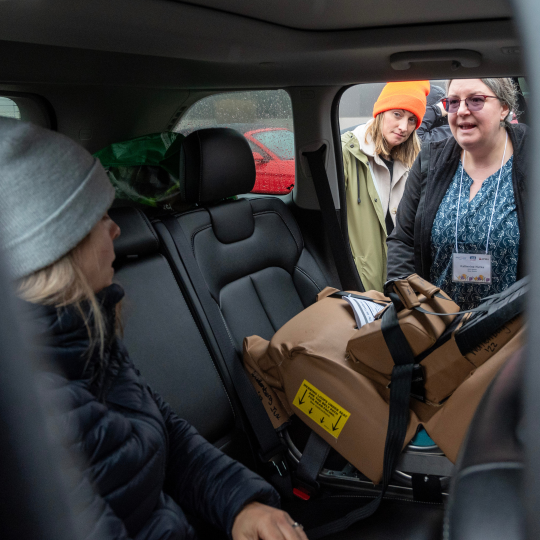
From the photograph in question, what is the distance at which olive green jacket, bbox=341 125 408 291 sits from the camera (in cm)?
249

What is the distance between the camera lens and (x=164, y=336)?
1615 mm

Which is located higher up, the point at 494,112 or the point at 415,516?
the point at 494,112

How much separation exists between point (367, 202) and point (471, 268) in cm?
81

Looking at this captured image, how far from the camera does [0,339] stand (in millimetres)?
497

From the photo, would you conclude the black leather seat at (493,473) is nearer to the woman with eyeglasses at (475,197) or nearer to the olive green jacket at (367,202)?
the woman with eyeglasses at (475,197)

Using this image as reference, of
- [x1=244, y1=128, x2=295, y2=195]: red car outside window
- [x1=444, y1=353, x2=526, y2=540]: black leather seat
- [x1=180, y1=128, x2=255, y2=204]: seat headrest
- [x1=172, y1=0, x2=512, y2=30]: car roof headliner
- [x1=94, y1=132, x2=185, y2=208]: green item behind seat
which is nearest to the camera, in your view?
[x1=444, y1=353, x2=526, y2=540]: black leather seat

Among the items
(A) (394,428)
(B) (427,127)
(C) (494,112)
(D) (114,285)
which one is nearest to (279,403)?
(A) (394,428)

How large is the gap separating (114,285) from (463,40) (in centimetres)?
120

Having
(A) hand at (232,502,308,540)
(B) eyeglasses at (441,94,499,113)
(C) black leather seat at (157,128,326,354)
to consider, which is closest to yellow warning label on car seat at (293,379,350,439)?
(C) black leather seat at (157,128,326,354)

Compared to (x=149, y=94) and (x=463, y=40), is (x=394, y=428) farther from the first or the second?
(x=149, y=94)

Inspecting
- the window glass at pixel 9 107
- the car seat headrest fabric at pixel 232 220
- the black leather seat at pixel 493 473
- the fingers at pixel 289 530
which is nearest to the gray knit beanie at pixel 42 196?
the black leather seat at pixel 493 473

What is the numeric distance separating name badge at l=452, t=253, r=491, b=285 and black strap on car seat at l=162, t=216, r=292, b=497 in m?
0.79

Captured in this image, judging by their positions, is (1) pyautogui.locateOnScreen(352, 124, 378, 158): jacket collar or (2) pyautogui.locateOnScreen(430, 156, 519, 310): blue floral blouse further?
(1) pyautogui.locateOnScreen(352, 124, 378, 158): jacket collar

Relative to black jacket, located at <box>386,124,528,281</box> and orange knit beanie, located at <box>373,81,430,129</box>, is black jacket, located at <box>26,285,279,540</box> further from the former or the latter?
orange knit beanie, located at <box>373,81,430,129</box>
